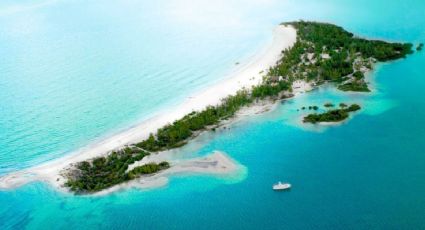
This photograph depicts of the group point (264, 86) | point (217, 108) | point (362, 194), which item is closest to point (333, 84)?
point (264, 86)

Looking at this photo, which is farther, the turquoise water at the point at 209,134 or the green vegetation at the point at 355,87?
→ the green vegetation at the point at 355,87

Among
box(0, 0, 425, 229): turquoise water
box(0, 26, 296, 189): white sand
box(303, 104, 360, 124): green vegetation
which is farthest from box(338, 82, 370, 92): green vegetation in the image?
box(0, 26, 296, 189): white sand

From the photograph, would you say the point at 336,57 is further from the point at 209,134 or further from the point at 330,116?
the point at 209,134

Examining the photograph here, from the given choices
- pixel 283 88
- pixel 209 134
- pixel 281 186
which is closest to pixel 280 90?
pixel 283 88

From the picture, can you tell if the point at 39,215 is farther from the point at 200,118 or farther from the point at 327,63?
the point at 327,63

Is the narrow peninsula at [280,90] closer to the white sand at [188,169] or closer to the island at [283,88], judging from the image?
the island at [283,88]

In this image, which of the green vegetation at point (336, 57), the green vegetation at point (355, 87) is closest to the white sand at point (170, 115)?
the green vegetation at point (336, 57)
